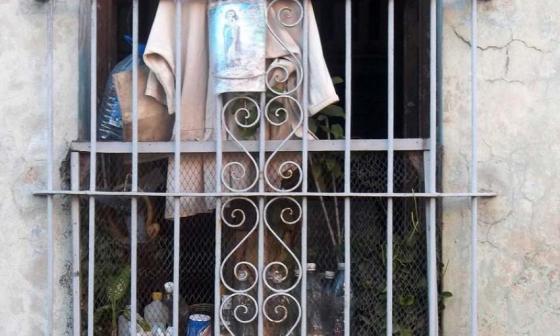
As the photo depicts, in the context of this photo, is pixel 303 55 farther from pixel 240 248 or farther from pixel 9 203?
pixel 9 203

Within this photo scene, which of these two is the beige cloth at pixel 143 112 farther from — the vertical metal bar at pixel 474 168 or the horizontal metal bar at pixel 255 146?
the vertical metal bar at pixel 474 168

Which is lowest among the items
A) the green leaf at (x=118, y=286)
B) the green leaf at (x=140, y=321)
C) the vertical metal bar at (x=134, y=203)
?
the green leaf at (x=140, y=321)

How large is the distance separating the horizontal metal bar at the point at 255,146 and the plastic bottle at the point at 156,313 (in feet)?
1.88

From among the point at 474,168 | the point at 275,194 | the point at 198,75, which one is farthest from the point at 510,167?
the point at 198,75

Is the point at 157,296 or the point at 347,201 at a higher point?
the point at 347,201

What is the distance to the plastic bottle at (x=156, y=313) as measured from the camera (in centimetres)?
295

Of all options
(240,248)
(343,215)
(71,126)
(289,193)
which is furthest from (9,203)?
(343,215)

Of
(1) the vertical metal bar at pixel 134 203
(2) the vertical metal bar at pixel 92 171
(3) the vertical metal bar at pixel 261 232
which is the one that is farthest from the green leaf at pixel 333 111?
(2) the vertical metal bar at pixel 92 171

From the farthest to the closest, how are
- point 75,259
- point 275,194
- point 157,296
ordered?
point 157,296, point 75,259, point 275,194

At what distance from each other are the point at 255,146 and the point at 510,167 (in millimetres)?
938

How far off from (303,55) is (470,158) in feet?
2.38

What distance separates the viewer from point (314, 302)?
290 cm

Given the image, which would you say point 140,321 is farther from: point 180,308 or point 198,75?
point 198,75

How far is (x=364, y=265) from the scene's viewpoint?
2.87 m
